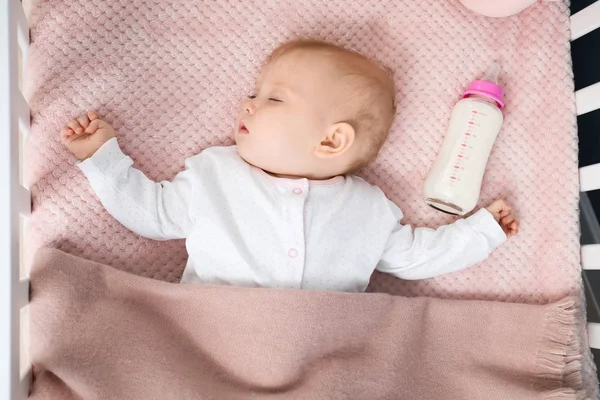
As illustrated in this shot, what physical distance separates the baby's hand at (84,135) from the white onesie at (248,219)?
22mm

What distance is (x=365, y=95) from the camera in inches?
43.5

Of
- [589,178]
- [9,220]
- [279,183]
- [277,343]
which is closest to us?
[9,220]

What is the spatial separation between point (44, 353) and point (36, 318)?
0.18 feet

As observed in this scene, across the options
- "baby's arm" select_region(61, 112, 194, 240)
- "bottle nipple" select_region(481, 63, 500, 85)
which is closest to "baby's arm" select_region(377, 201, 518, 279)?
"bottle nipple" select_region(481, 63, 500, 85)

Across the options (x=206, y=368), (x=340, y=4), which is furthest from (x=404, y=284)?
(x=340, y=4)

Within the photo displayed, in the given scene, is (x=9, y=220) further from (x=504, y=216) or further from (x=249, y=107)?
(x=504, y=216)

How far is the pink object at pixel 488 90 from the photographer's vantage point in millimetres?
1229

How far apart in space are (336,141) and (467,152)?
11.4 inches

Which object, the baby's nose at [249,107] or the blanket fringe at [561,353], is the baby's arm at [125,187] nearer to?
the baby's nose at [249,107]

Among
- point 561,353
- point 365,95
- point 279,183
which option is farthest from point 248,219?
point 561,353

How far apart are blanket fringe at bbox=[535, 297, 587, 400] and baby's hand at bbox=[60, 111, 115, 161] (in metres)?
0.90

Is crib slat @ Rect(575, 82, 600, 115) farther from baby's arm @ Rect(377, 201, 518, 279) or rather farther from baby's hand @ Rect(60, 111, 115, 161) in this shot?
baby's hand @ Rect(60, 111, 115, 161)

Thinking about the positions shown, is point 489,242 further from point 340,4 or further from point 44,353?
point 44,353

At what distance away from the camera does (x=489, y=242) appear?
1234mm
